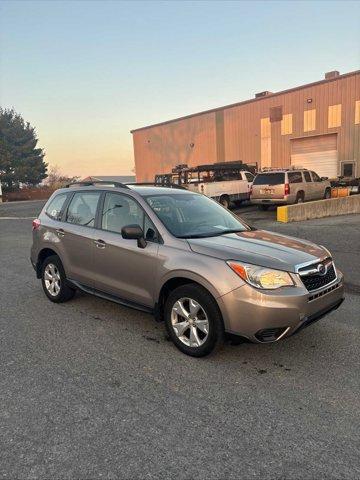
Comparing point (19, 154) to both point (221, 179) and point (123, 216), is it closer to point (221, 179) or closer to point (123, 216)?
point (221, 179)

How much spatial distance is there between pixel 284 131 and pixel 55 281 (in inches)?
1130

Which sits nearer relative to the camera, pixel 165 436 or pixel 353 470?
pixel 353 470

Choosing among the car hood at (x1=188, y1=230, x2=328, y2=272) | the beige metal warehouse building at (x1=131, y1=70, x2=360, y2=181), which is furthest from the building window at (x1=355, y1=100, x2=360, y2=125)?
the car hood at (x1=188, y1=230, x2=328, y2=272)

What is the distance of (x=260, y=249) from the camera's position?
152 inches

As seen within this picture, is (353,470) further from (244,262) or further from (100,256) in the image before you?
(100,256)

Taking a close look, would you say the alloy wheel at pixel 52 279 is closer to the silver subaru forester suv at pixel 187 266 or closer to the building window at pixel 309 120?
the silver subaru forester suv at pixel 187 266

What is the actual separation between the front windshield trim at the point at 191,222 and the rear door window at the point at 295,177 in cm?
1290

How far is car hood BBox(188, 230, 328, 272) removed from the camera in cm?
362

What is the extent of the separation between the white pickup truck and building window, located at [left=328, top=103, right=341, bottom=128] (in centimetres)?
1170

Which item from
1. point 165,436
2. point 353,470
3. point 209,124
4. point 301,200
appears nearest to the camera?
point 353,470

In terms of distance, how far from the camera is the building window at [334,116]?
1090 inches

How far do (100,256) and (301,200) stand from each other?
14892 mm

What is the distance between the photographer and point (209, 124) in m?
36.5

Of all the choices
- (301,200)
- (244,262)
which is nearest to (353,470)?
(244,262)
